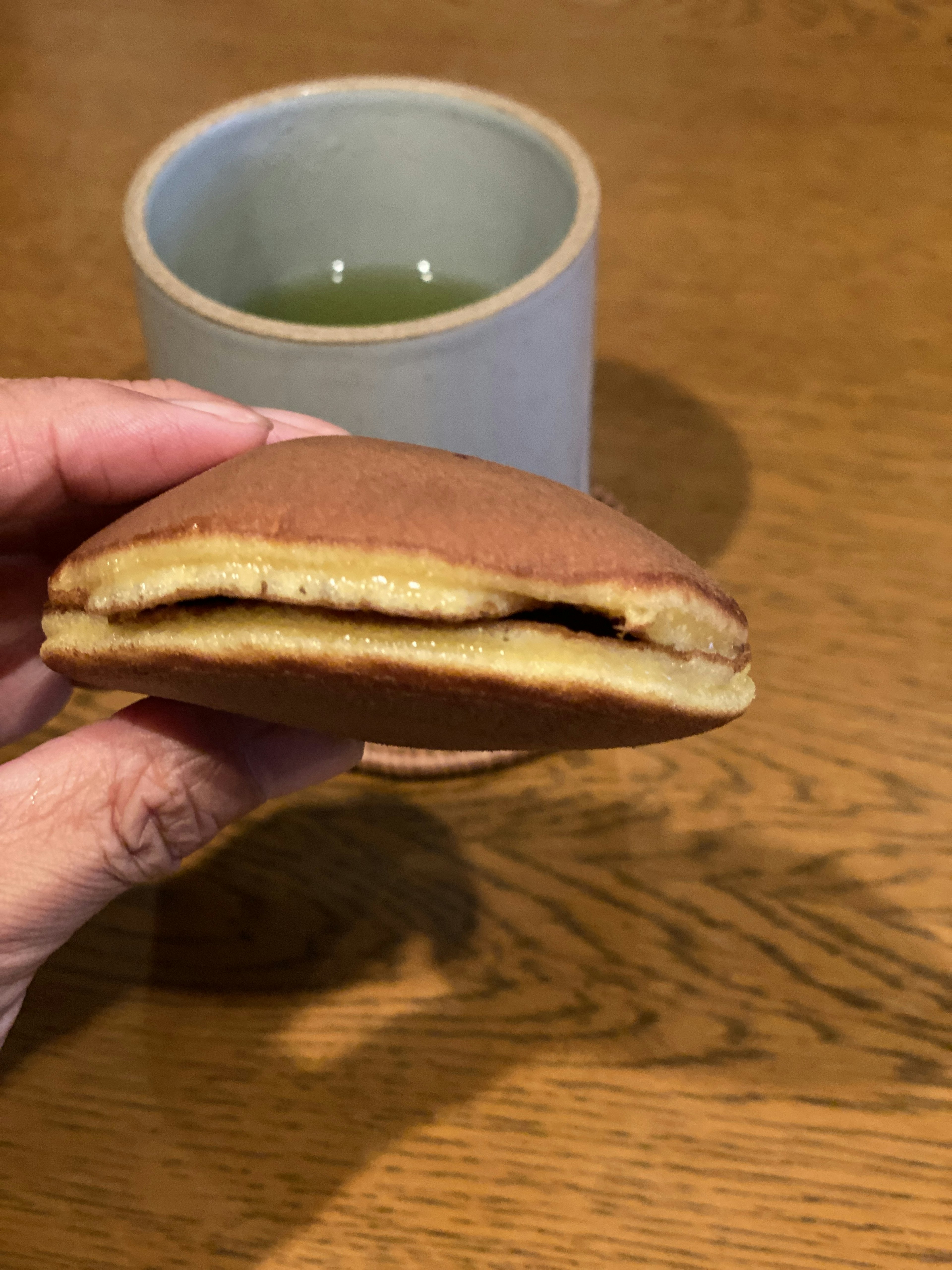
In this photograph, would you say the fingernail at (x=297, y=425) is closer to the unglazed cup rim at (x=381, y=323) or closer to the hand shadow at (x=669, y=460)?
the unglazed cup rim at (x=381, y=323)

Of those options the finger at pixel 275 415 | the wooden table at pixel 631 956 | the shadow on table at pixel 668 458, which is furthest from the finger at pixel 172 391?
the shadow on table at pixel 668 458

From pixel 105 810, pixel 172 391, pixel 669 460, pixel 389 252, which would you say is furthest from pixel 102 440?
pixel 669 460

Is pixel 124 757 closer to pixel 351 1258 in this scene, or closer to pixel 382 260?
pixel 351 1258

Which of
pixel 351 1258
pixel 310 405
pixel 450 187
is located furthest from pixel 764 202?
pixel 351 1258

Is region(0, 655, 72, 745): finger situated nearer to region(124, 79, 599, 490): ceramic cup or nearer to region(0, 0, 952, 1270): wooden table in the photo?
region(0, 0, 952, 1270): wooden table

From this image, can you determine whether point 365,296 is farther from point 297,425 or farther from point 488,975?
point 488,975

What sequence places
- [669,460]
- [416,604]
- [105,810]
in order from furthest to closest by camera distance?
[669,460] → [105,810] → [416,604]

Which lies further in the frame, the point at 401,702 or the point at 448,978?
the point at 448,978

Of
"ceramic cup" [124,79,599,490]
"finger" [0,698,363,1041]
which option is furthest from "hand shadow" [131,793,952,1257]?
"ceramic cup" [124,79,599,490]
